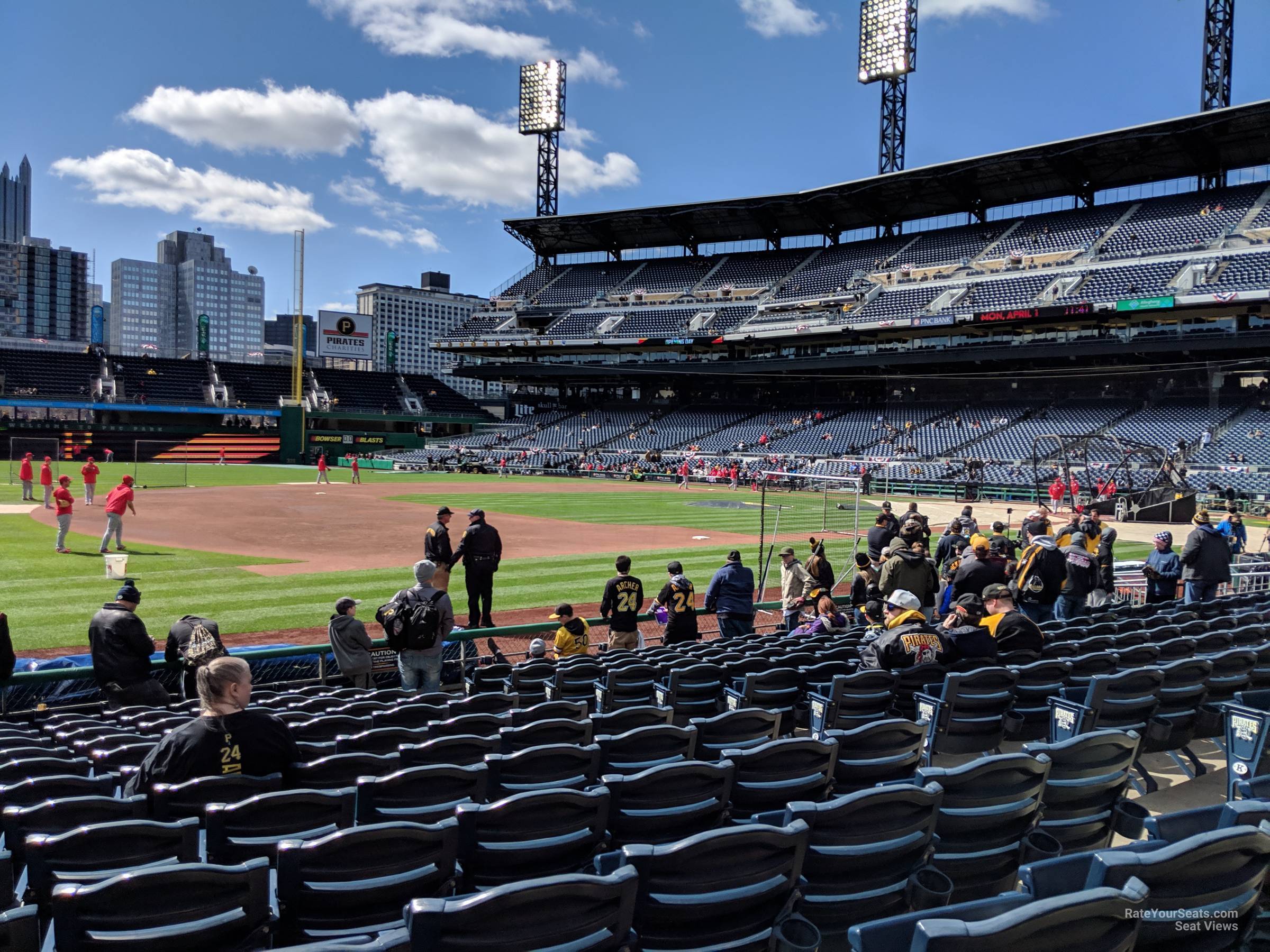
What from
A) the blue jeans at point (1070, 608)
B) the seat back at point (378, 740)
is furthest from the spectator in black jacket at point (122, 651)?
the blue jeans at point (1070, 608)

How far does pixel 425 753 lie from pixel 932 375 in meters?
57.4

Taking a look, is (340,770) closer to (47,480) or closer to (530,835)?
(530,835)

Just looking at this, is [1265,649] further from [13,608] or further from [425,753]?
[13,608]

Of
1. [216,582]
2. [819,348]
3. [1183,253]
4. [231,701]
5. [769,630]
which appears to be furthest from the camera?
[819,348]

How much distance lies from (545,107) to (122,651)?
75.6m

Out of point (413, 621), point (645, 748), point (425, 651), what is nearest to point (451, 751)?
point (645, 748)

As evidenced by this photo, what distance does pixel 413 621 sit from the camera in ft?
28.8

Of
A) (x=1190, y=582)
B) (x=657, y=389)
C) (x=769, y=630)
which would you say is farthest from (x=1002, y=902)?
(x=657, y=389)

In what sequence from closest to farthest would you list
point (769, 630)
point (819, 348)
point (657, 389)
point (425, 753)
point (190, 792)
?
point (190, 792) → point (425, 753) → point (769, 630) → point (819, 348) → point (657, 389)

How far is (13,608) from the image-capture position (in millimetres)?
14297

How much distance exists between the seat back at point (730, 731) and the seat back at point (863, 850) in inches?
72.1

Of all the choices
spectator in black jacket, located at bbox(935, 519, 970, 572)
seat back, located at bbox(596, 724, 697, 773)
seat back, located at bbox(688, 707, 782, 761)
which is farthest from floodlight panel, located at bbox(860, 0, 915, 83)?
seat back, located at bbox(596, 724, 697, 773)

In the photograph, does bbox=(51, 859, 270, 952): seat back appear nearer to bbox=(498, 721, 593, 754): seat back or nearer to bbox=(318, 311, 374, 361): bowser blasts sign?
bbox=(498, 721, 593, 754): seat back

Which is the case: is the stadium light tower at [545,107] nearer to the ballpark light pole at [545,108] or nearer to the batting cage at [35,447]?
the ballpark light pole at [545,108]
